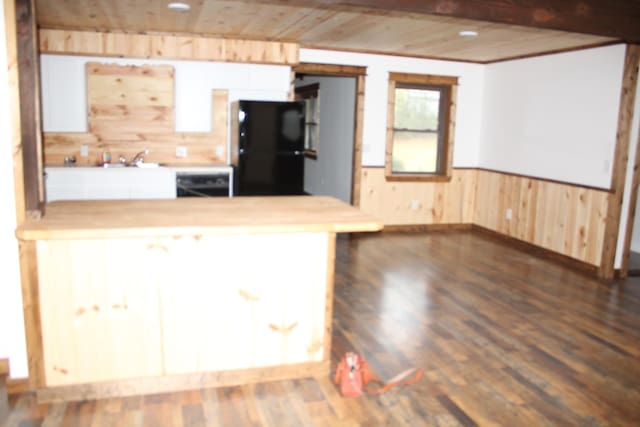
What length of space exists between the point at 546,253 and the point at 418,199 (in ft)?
5.86

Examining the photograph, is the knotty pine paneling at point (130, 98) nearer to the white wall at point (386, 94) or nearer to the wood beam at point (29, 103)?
the white wall at point (386, 94)

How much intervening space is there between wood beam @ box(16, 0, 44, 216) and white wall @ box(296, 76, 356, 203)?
16.1 ft

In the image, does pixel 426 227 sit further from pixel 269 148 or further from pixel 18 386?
pixel 18 386

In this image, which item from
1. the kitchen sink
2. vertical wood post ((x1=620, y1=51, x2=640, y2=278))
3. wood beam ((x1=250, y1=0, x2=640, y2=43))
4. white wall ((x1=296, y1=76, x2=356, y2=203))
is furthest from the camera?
white wall ((x1=296, y1=76, x2=356, y2=203))

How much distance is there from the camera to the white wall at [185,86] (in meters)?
5.63

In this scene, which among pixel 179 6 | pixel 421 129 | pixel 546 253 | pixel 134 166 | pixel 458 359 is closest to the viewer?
pixel 458 359

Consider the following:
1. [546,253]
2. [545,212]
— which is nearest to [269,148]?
[545,212]

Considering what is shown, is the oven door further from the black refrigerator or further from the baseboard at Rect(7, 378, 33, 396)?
the baseboard at Rect(7, 378, 33, 396)

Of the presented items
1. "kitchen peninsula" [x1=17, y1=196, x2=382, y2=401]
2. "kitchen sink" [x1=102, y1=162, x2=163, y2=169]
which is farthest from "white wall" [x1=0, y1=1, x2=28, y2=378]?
"kitchen sink" [x1=102, y1=162, x2=163, y2=169]

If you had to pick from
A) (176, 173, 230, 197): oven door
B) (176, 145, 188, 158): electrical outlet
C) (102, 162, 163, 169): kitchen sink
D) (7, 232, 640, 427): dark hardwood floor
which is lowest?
(7, 232, 640, 427): dark hardwood floor

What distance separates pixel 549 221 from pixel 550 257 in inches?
15.5

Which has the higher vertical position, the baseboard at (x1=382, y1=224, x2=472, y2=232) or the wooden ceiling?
the wooden ceiling

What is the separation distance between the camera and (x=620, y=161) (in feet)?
16.6

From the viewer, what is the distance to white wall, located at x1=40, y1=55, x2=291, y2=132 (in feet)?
18.5
